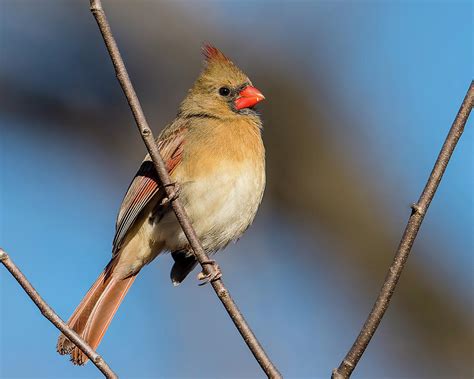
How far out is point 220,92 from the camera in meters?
4.06

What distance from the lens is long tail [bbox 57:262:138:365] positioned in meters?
3.58

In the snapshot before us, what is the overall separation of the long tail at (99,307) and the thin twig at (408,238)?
149cm

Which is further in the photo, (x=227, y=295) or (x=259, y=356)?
(x=227, y=295)

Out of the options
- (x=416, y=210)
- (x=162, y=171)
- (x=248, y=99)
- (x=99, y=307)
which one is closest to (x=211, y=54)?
(x=248, y=99)

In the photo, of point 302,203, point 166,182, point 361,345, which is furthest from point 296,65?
point 361,345

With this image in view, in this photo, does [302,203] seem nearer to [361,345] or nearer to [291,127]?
[291,127]

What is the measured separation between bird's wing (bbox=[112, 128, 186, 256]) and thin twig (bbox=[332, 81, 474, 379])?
49.6 inches

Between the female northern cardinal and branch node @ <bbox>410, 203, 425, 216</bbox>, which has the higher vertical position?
branch node @ <bbox>410, 203, 425, 216</bbox>

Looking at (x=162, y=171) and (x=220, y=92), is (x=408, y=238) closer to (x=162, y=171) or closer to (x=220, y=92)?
(x=162, y=171)

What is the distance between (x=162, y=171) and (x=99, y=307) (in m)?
1.26

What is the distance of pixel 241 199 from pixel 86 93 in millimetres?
2806

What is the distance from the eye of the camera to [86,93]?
6.08 metres

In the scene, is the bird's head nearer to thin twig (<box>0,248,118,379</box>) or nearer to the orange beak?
the orange beak

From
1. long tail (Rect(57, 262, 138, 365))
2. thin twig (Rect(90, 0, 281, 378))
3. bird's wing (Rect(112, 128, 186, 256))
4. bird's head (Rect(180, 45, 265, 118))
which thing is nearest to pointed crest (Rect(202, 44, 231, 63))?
bird's head (Rect(180, 45, 265, 118))
